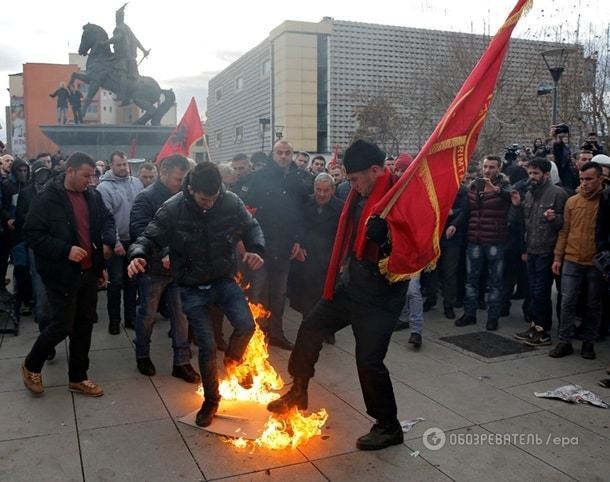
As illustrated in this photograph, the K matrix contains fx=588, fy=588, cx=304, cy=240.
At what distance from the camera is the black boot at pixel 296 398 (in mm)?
4250

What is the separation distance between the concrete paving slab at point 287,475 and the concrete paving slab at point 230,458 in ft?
0.14

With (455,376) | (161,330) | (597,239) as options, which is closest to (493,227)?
(597,239)

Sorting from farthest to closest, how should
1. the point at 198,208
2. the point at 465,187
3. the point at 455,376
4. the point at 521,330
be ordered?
the point at 465,187 → the point at 521,330 → the point at 455,376 → the point at 198,208

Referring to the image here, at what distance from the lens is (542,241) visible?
668 cm

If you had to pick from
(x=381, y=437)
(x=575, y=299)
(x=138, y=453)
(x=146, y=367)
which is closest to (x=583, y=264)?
(x=575, y=299)

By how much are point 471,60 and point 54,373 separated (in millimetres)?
22876

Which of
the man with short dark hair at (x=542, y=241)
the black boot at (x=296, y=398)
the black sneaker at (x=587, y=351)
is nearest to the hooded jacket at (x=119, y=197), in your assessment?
the black boot at (x=296, y=398)

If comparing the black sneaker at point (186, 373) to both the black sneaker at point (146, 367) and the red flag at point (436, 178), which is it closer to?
the black sneaker at point (146, 367)

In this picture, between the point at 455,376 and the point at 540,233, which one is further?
the point at 540,233

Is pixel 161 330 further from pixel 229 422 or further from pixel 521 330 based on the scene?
pixel 521 330

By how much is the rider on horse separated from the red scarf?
1462 cm

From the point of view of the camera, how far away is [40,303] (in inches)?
251

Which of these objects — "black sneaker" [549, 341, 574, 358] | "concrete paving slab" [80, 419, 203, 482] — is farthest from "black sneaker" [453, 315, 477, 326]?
"concrete paving slab" [80, 419, 203, 482]

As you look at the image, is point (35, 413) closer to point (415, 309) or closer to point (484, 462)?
point (484, 462)
